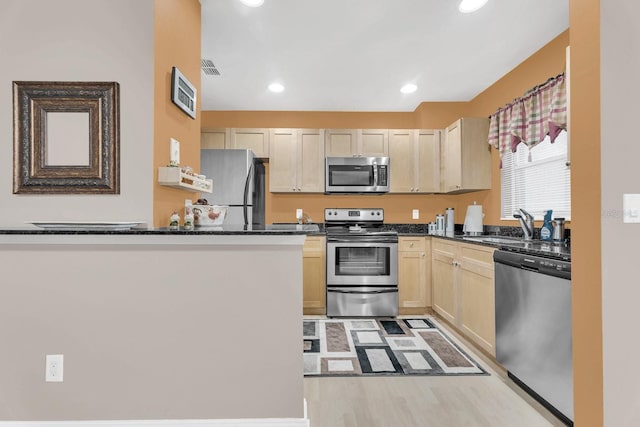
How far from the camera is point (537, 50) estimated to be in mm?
3148

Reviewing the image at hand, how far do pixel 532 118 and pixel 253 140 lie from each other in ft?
10.1

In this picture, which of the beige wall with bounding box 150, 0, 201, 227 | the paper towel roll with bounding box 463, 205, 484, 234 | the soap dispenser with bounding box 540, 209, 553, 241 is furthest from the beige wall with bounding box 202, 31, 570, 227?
the beige wall with bounding box 150, 0, 201, 227

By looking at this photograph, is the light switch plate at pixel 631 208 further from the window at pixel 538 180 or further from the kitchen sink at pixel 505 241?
the window at pixel 538 180

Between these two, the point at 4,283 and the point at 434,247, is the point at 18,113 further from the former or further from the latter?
the point at 434,247

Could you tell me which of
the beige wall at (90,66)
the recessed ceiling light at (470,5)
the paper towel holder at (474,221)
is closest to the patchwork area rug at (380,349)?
the paper towel holder at (474,221)

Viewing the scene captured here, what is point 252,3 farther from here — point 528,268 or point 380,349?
point 380,349

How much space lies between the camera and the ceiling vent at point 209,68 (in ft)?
11.2

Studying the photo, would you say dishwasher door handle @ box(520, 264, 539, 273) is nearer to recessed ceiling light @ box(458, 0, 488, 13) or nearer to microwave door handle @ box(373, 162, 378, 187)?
recessed ceiling light @ box(458, 0, 488, 13)

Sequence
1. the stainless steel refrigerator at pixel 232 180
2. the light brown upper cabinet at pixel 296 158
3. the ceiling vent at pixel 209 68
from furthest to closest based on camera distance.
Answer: the light brown upper cabinet at pixel 296 158
the stainless steel refrigerator at pixel 232 180
the ceiling vent at pixel 209 68

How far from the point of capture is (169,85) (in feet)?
6.90

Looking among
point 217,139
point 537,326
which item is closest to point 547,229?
point 537,326

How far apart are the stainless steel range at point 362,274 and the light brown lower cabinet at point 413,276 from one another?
0.11 meters

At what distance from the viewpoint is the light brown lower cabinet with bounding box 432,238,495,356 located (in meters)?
2.74

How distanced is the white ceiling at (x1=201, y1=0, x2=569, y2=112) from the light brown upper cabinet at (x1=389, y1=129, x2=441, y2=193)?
457 mm
